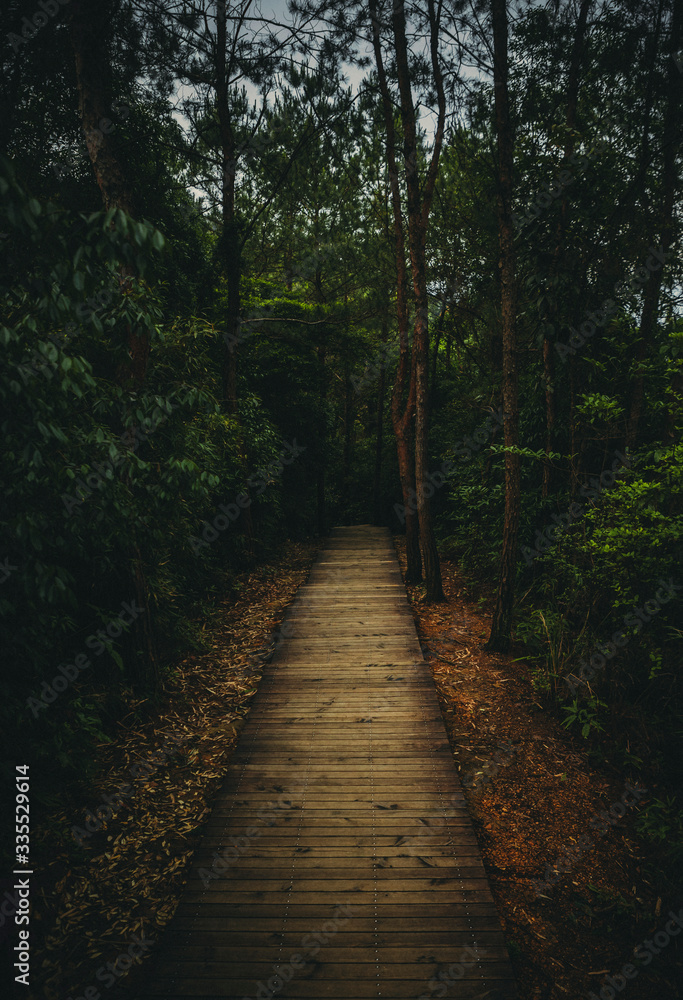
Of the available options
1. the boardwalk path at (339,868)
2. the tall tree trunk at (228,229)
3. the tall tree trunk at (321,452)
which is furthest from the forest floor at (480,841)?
the tall tree trunk at (321,452)

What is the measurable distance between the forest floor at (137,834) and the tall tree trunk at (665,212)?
5.97 m

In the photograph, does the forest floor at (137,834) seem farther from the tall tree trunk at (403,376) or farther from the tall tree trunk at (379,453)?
the tall tree trunk at (379,453)

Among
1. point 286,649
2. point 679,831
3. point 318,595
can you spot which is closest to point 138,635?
point 286,649

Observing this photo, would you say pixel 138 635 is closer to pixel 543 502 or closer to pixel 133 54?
pixel 543 502

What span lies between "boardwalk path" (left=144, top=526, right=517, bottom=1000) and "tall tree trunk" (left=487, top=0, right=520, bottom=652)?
4.96 ft

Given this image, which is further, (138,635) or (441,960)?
(138,635)

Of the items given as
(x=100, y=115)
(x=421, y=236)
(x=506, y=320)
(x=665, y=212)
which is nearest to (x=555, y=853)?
(x=506, y=320)

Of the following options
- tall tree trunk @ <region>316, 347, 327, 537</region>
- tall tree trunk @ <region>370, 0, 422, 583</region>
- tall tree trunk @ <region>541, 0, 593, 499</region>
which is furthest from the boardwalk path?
tall tree trunk @ <region>316, 347, 327, 537</region>

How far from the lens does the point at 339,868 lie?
118 inches

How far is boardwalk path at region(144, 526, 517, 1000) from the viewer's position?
2.43 m

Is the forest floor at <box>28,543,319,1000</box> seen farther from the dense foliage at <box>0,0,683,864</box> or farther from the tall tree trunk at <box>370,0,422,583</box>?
the tall tree trunk at <box>370,0,422,583</box>

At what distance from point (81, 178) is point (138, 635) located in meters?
5.82

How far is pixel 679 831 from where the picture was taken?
3396 millimetres

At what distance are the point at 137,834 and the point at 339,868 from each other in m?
1.68
